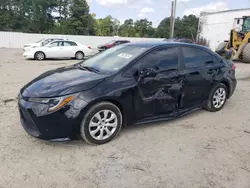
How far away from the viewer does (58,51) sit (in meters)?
14.4

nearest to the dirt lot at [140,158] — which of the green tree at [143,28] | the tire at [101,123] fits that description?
the tire at [101,123]

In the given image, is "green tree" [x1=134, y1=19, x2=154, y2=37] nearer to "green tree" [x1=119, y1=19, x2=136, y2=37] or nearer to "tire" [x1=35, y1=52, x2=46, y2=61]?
"green tree" [x1=119, y1=19, x2=136, y2=37]

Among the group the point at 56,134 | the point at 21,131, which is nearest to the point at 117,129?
the point at 56,134

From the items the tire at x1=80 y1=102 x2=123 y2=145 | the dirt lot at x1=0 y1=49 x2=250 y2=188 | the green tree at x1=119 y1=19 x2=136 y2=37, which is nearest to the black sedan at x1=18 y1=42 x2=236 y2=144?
the tire at x1=80 y1=102 x2=123 y2=145

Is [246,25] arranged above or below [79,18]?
below

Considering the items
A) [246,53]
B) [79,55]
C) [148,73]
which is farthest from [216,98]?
[79,55]

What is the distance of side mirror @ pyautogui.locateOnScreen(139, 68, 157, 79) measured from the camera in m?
3.58

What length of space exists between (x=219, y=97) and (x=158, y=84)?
72.1 inches

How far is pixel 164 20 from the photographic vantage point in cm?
6088

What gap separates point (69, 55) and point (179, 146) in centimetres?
1282

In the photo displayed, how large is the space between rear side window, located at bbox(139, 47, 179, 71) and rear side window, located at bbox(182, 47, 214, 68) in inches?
9.6

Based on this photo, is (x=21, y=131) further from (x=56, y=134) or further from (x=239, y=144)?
(x=239, y=144)

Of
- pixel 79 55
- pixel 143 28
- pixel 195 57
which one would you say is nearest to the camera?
pixel 195 57

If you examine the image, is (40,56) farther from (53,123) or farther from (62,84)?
(53,123)
